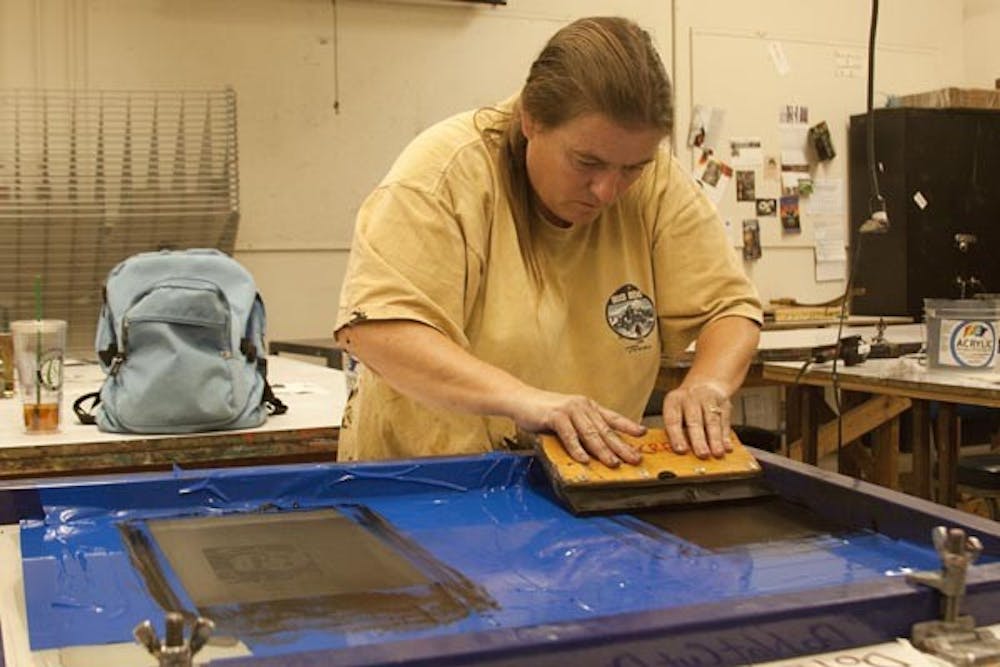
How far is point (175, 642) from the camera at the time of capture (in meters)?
0.64

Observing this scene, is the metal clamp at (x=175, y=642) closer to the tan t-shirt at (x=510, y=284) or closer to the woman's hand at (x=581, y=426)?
the woman's hand at (x=581, y=426)

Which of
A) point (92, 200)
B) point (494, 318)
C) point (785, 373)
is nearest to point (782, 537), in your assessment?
point (494, 318)

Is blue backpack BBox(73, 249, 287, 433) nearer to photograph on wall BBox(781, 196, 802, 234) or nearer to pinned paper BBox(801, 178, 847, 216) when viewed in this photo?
photograph on wall BBox(781, 196, 802, 234)

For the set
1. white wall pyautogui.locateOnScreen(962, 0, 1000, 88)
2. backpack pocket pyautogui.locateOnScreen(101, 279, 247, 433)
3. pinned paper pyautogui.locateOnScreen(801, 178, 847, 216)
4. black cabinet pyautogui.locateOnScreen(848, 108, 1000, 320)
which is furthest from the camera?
white wall pyautogui.locateOnScreen(962, 0, 1000, 88)

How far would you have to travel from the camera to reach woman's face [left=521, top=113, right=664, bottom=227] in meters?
1.37

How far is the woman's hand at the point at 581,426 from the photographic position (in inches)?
49.6

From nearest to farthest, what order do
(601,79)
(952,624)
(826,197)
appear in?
1. (952,624)
2. (601,79)
3. (826,197)

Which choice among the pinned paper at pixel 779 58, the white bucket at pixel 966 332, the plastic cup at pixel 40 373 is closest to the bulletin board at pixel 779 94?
the pinned paper at pixel 779 58

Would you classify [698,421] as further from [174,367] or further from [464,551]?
[174,367]

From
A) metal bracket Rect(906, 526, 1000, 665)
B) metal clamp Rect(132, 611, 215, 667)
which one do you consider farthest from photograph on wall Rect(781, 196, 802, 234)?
metal clamp Rect(132, 611, 215, 667)

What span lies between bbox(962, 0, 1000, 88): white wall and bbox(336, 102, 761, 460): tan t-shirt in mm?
4454

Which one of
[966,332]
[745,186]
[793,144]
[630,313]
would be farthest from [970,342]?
[793,144]

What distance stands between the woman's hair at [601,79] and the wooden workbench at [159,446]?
0.88 meters

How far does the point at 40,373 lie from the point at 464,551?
1278mm
